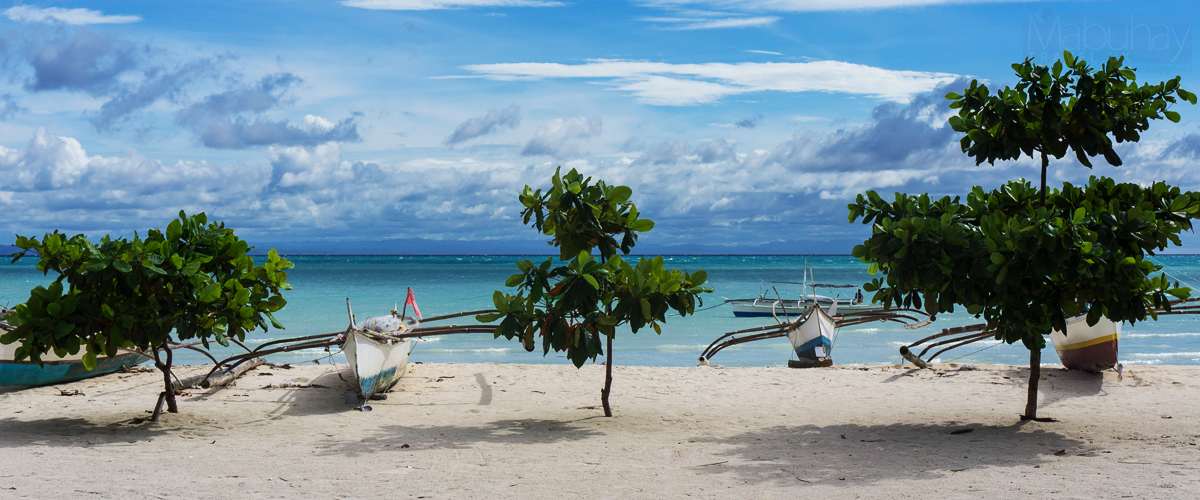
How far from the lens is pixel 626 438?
6711mm

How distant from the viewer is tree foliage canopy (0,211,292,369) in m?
6.18

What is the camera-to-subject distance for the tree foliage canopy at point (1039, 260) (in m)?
5.55

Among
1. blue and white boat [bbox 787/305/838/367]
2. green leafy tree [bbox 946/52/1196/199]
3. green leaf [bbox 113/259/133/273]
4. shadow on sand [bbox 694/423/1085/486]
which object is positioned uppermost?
green leafy tree [bbox 946/52/1196/199]

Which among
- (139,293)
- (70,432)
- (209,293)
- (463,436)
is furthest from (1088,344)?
(70,432)

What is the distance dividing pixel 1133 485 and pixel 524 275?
14.6ft

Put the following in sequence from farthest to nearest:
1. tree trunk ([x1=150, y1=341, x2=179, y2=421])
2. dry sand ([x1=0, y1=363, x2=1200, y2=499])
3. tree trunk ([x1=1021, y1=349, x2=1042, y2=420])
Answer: tree trunk ([x1=150, y1=341, x2=179, y2=421]) < tree trunk ([x1=1021, y1=349, x2=1042, y2=420]) < dry sand ([x1=0, y1=363, x2=1200, y2=499])

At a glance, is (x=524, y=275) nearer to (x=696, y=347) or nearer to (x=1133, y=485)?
(x=1133, y=485)

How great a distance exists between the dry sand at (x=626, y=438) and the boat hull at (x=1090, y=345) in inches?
7.0

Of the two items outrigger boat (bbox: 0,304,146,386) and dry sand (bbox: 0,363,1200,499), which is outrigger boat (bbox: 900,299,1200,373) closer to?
dry sand (bbox: 0,363,1200,499)

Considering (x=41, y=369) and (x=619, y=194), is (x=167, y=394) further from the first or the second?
(x=619, y=194)

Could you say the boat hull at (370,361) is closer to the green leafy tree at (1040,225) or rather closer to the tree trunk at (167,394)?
the tree trunk at (167,394)

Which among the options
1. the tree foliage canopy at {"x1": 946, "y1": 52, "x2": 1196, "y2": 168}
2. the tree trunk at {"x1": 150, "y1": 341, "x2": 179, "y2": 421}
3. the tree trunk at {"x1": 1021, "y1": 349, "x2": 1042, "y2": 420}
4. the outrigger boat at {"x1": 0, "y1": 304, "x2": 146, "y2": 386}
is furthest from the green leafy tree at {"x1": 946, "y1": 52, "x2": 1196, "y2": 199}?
the outrigger boat at {"x1": 0, "y1": 304, "x2": 146, "y2": 386}

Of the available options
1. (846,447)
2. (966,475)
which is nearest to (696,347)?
(846,447)

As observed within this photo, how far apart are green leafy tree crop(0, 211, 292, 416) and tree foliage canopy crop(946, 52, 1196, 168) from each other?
6400 millimetres
